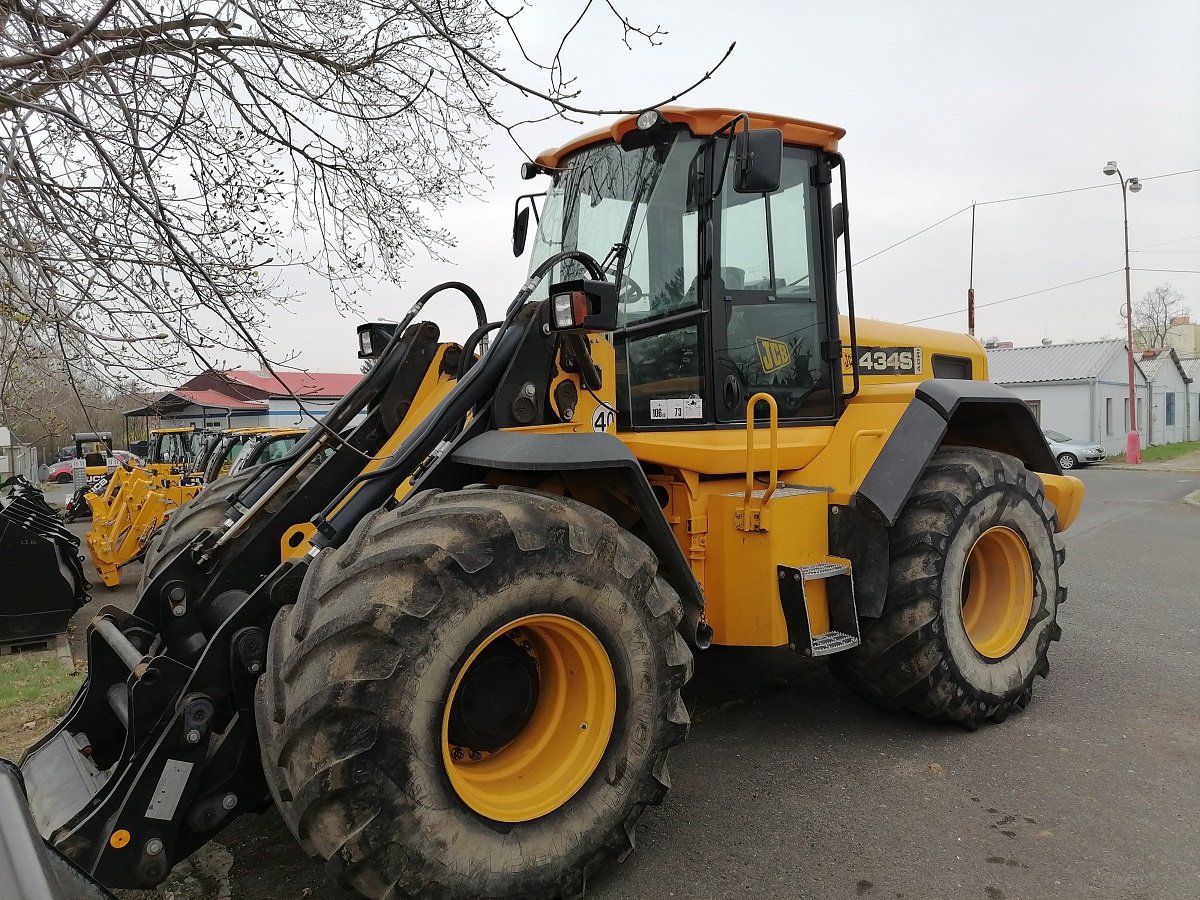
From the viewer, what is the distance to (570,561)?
2771 mm

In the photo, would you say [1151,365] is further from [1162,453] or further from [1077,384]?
[1077,384]

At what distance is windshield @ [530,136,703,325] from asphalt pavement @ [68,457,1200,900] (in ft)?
7.19

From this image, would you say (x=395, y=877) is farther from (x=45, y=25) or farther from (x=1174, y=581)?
(x=1174, y=581)

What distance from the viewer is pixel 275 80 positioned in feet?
12.3

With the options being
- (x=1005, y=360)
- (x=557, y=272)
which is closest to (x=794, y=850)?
(x=557, y=272)

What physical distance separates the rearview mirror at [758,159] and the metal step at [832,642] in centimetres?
200

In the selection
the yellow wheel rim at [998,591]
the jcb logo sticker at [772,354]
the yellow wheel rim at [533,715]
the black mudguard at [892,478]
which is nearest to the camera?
the yellow wheel rim at [533,715]

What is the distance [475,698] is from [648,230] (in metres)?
2.23

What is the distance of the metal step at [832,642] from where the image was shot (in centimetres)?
370

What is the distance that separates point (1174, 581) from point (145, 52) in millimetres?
8990

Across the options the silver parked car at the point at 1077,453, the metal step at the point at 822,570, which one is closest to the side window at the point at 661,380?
the metal step at the point at 822,570

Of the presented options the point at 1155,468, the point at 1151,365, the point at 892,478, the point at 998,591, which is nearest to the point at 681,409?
the point at 892,478

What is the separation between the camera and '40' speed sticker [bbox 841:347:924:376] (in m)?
5.15

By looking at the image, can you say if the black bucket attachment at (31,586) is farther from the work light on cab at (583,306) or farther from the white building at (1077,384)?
the white building at (1077,384)
